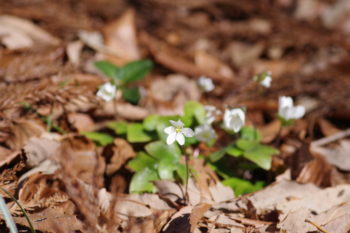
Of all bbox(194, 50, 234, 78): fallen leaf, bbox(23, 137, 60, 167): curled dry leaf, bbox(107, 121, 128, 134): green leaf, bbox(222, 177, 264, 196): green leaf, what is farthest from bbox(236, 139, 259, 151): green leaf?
bbox(194, 50, 234, 78): fallen leaf

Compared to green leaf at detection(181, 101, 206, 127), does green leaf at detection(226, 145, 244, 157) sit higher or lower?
lower

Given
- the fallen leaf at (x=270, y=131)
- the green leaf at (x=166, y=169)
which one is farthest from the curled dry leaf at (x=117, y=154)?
the fallen leaf at (x=270, y=131)

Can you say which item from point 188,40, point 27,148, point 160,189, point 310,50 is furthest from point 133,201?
Result: point 310,50

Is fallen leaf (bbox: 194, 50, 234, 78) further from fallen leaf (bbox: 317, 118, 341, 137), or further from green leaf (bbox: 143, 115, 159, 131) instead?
green leaf (bbox: 143, 115, 159, 131)

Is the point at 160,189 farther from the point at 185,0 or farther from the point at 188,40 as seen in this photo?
the point at 185,0

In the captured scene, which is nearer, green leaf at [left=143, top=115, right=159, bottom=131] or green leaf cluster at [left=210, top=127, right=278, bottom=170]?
green leaf cluster at [left=210, top=127, right=278, bottom=170]

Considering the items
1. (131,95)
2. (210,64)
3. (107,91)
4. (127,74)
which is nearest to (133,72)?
(127,74)
